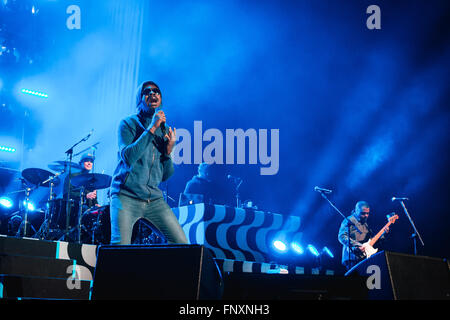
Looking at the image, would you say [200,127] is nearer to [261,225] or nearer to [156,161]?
[261,225]

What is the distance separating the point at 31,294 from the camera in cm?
330

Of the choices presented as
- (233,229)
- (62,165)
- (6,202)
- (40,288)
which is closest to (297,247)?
(233,229)

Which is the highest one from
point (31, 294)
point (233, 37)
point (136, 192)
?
point (233, 37)

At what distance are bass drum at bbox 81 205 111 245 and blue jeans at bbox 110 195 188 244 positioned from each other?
3.22 metres

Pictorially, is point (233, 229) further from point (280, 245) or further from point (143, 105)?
point (143, 105)

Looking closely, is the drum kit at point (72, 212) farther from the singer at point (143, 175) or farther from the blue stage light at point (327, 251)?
the blue stage light at point (327, 251)

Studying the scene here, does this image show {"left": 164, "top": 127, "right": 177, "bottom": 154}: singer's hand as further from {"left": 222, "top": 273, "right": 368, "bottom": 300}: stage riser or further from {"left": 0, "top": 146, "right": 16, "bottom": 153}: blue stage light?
{"left": 0, "top": 146, "right": 16, "bottom": 153}: blue stage light

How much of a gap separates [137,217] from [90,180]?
4159mm

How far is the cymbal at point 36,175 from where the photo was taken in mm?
7687

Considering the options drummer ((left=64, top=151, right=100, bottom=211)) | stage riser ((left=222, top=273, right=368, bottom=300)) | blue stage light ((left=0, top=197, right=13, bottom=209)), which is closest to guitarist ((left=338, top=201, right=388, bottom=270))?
drummer ((left=64, top=151, right=100, bottom=211))

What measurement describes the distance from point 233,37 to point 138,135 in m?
7.97

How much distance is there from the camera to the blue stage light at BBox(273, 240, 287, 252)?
756cm

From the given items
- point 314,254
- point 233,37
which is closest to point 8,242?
point 314,254

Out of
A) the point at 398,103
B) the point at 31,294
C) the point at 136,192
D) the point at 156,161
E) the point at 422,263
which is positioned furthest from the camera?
the point at 398,103
